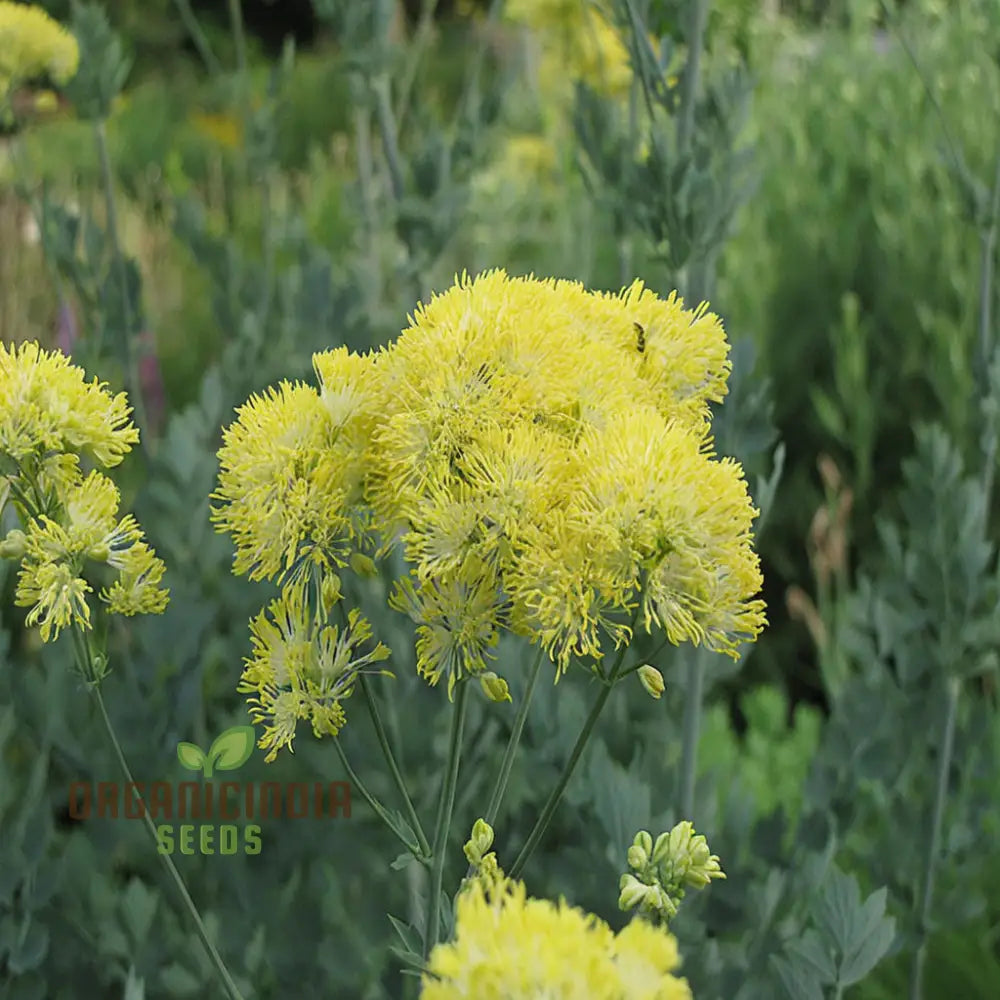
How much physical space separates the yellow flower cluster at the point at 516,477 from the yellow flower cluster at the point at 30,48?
44.5 inches

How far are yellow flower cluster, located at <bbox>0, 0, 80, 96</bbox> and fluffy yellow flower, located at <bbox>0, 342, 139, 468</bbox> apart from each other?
3.37ft

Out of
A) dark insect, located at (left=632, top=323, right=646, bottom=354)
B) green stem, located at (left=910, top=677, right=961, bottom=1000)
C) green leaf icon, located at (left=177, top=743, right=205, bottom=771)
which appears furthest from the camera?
green stem, located at (left=910, top=677, right=961, bottom=1000)

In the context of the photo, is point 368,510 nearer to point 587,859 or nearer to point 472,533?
point 472,533

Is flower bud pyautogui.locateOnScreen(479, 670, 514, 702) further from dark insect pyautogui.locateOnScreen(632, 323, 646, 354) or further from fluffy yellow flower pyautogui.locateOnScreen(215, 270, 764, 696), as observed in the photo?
dark insect pyautogui.locateOnScreen(632, 323, 646, 354)

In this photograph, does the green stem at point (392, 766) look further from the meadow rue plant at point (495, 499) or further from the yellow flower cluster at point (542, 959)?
the yellow flower cluster at point (542, 959)

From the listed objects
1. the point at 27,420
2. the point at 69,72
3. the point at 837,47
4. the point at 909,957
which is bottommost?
the point at 909,957

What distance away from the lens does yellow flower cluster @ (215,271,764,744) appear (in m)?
0.70

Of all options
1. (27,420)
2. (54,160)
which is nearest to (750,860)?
(27,420)

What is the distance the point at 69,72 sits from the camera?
1.75 m

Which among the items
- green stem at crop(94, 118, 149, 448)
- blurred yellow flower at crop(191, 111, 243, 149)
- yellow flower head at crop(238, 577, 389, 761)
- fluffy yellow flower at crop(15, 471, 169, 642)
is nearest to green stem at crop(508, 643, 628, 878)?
yellow flower head at crop(238, 577, 389, 761)

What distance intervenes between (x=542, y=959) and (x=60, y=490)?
477 millimetres

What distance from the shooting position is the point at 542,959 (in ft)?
1.59

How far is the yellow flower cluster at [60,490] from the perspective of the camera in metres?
0.78

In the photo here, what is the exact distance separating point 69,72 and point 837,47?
2.87 metres
